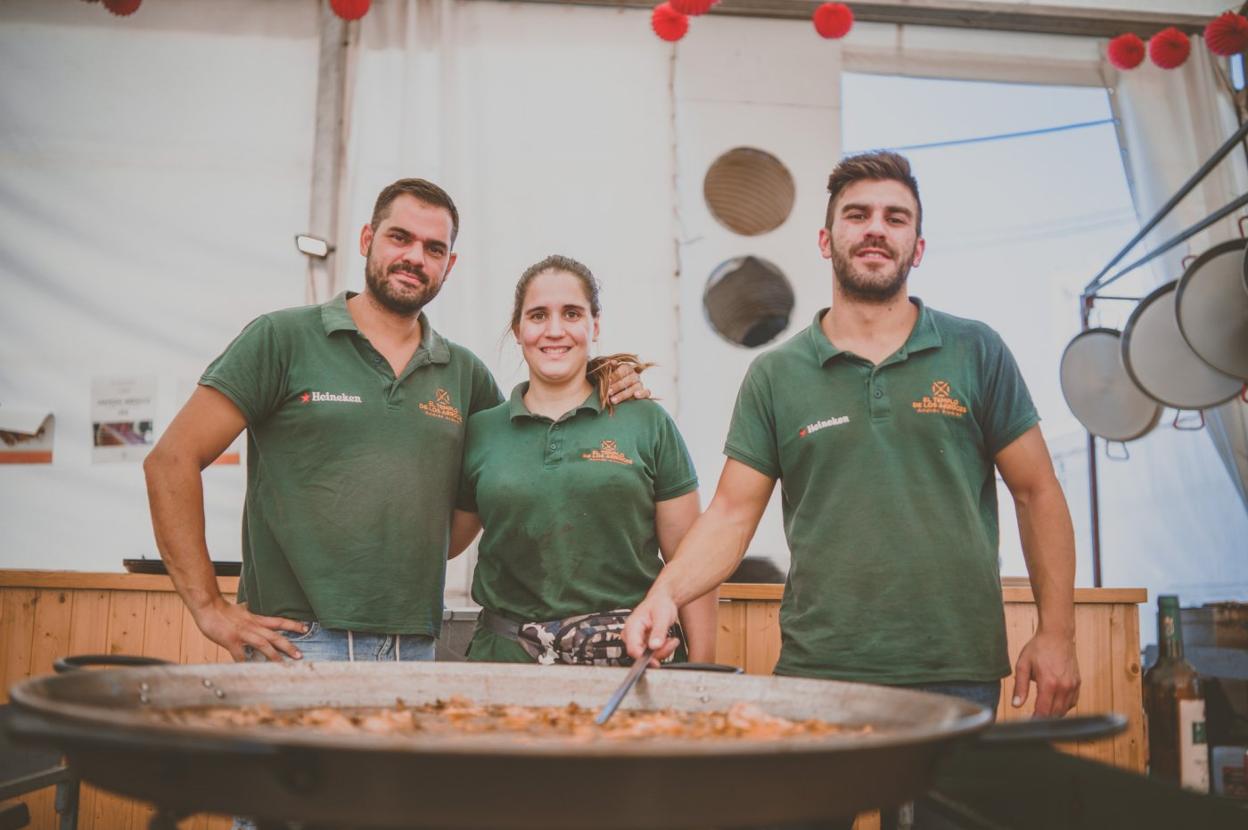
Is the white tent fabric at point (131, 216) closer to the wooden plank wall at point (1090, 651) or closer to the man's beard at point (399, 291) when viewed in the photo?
the man's beard at point (399, 291)

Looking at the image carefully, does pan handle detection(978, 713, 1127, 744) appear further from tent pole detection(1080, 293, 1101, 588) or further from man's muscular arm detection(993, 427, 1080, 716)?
tent pole detection(1080, 293, 1101, 588)

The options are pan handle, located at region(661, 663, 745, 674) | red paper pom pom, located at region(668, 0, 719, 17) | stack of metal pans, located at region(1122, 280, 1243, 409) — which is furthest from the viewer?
stack of metal pans, located at region(1122, 280, 1243, 409)

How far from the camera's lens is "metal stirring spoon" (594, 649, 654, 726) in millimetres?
1258

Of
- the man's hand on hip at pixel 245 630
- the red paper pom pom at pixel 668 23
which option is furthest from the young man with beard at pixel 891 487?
the red paper pom pom at pixel 668 23

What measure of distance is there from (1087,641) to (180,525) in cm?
277

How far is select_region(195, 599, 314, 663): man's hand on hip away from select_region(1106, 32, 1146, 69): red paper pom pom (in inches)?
160

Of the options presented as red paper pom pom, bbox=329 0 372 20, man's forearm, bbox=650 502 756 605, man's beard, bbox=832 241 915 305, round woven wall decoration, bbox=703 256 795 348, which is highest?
red paper pom pom, bbox=329 0 372 20

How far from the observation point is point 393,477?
2.11m

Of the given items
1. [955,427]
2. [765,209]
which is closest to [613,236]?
[765,209]

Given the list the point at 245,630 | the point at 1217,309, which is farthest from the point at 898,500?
the point at 1217,309

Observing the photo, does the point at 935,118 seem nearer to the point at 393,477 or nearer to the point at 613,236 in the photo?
the point at 613,236

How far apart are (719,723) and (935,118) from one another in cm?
413

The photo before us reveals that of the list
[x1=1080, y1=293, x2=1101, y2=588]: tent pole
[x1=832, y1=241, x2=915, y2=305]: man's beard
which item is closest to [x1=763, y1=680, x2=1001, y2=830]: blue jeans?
[x1=832, y1=241, x2=915, y2=305]: man's beard

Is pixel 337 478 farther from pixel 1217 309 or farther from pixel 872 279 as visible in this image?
pixel 1217 309
